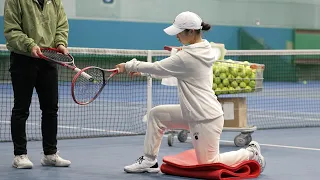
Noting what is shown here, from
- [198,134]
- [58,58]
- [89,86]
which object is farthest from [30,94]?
[198,134]

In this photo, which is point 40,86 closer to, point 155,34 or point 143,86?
point 143,86

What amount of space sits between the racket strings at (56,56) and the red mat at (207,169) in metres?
1.15

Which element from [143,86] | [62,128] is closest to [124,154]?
[62,128]

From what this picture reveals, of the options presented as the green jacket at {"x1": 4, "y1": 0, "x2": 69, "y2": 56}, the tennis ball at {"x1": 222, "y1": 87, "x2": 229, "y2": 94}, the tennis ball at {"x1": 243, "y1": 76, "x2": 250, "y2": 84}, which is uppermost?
the green jacket at {"x1": 4, "y1": 0, "x2": 69, "y2": 56}

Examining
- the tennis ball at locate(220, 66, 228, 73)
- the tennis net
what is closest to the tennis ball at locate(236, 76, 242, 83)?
the tennis ball at locate(220, 66, 228, 73)

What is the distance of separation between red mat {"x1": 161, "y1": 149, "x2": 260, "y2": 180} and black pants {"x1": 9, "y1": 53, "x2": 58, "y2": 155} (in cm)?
105

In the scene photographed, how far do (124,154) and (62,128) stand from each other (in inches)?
92.8

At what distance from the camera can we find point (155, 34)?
72.1ft

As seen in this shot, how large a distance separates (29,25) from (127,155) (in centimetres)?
172

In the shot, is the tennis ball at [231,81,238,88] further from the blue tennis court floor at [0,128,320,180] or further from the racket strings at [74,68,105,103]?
the racket strings at [74,68,105,103]

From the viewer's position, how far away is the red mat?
222 inches

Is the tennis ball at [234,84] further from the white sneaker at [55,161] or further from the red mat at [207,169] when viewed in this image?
the white sneaker at [55,161]

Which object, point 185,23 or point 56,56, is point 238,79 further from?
point 56,56

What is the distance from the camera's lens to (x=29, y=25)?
19.6 ft
